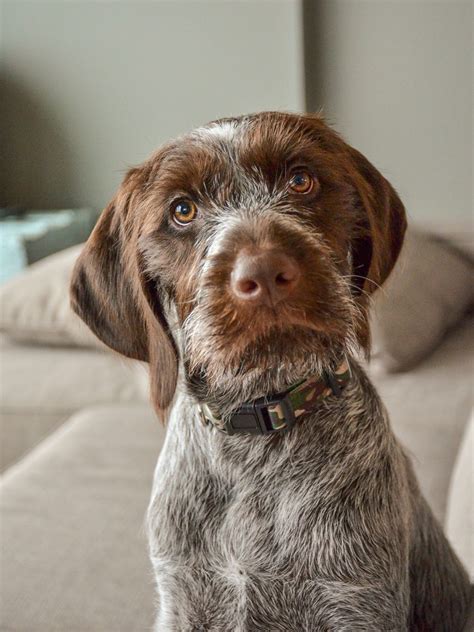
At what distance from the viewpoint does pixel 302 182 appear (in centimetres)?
117

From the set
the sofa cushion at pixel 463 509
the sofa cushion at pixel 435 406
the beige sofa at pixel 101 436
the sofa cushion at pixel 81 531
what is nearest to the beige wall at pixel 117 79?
the beige sofa at pixel 101 436

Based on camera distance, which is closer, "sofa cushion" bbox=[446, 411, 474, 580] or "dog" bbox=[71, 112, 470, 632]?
"dog" bbox=[71, 112, 470, 632]

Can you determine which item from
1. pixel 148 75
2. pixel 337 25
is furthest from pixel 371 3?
pixel 148 75

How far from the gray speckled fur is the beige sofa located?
0.37 meters

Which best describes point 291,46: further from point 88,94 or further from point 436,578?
point 436,578

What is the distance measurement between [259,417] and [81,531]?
91cm

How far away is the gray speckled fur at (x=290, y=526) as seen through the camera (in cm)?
113

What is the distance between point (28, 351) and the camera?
3.38 m

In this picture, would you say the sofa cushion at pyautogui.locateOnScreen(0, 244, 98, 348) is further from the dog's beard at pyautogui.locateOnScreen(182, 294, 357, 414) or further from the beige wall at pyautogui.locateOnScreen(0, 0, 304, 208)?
the dog's beard at pyautogui.locateOnScreen(182, 294, 357, 414)

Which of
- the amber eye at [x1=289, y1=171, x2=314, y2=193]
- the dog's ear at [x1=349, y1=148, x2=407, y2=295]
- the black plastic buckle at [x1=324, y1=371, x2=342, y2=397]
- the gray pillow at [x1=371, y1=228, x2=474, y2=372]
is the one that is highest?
the amber eye at [x1=289, y1=171, x2=314, y2=193]

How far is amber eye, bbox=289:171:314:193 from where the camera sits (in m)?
1.17

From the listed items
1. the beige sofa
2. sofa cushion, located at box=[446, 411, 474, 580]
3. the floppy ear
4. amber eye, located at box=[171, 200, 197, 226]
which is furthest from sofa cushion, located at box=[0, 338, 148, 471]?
amber eye, located at box=[171, 200, 197, 226]

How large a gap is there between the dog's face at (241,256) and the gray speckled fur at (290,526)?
3.8 inches

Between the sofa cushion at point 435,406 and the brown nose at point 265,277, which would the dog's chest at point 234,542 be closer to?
the brown nose at point 265,277
